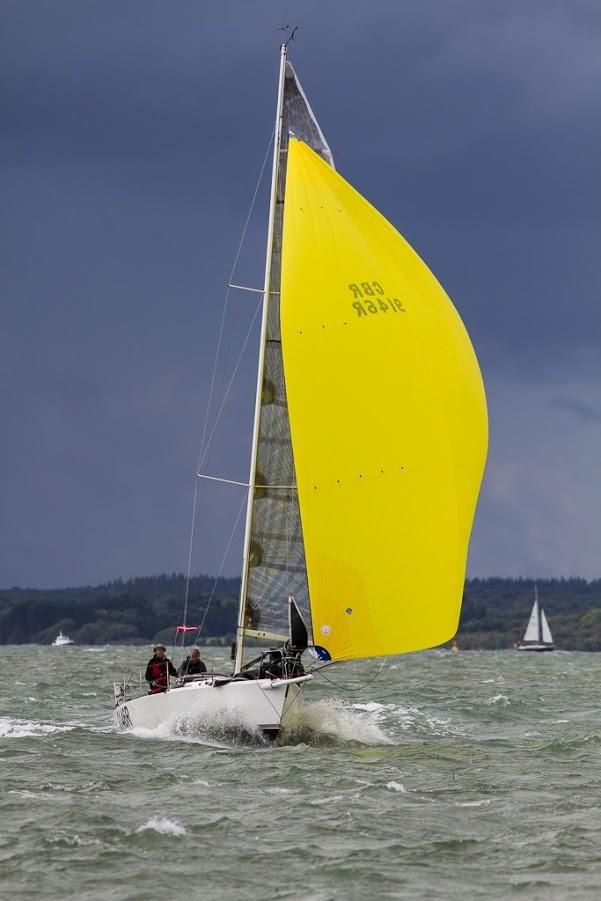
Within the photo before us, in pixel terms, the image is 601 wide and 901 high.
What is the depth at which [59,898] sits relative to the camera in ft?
44.6

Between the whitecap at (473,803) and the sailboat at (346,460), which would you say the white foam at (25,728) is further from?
the whitecap at (473,803)

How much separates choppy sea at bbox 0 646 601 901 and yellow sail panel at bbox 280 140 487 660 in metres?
2.11

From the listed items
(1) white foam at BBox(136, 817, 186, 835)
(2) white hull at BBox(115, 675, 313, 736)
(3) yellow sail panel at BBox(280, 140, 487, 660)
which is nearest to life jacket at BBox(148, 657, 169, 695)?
(2) white hull at BBox(115, 675, 313, 736)

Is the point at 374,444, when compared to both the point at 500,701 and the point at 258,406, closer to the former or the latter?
the point at 258,406

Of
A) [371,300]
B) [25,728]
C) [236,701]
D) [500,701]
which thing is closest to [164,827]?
[236,701]

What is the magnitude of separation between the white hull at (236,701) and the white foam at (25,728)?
137 inches

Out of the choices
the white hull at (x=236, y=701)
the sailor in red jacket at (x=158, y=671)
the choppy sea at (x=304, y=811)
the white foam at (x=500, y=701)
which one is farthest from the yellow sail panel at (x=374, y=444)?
the white foam at (x=500, y=701)

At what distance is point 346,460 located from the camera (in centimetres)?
2453

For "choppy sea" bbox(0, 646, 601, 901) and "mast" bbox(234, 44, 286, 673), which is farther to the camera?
"mast" bbox(234, 44, 286, 673)

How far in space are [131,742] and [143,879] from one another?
11021 mm

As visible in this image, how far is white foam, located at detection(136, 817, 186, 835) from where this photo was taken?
54.0ft

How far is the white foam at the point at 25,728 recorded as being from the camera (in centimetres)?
2731

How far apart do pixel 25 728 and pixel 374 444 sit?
934cm

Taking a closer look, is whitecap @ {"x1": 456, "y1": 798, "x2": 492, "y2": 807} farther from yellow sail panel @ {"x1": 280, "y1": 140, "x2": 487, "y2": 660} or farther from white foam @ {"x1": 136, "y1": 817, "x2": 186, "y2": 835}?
yellow sail panel @ {"x1": 280, "y1": 140, "x2": 487, "y2": 660}
